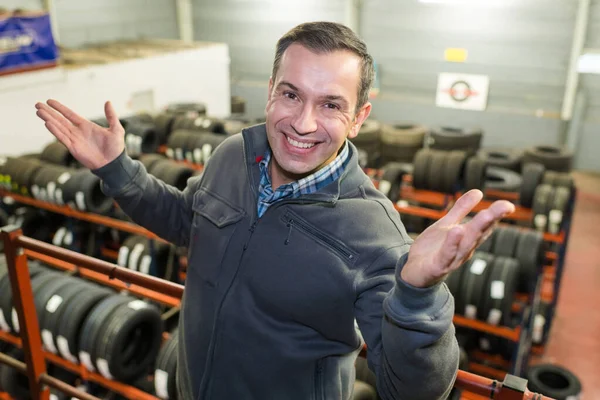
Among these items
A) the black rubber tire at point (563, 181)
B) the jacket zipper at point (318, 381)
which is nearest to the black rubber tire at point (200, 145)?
the black rubber tire at point (563, 181)

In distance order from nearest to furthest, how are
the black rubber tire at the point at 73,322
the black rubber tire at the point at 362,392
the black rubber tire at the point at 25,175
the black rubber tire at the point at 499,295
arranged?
the black rubber tire at the point at 362,392 < the black rubber tire at the point at 73,322 < the black rubber tire at the point at 499,295 < the black rubber tire at the point at 25,175

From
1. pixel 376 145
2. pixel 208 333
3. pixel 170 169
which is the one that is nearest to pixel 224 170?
pixel 208 333

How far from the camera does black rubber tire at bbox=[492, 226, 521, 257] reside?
6633 millimetres

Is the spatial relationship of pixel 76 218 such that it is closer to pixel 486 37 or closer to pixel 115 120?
pixel 115 120

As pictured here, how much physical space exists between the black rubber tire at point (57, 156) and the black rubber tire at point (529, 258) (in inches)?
275

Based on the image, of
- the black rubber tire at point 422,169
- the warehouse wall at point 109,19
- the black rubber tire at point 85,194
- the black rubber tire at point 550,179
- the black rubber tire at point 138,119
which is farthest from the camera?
the warehouse wall at point 109,19

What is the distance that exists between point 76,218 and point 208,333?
23.4ft

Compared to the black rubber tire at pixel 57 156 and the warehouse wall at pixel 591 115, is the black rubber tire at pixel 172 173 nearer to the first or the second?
the black rubber tire at pixel 57 156

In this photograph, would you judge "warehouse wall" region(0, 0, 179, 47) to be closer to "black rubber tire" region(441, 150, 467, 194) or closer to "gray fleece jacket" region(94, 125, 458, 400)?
"black rubber tire" region(441, 150, 467, 194)

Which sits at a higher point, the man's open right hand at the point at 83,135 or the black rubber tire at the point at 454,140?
the man's open right hand at the point at 83,135

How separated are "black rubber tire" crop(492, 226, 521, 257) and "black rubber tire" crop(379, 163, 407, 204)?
1790mm

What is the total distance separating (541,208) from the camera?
7.55 metres

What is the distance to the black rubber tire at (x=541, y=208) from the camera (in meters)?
7.52

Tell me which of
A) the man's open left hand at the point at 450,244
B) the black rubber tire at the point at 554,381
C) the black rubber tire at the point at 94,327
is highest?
the man's open left hand at the point at 450,244
